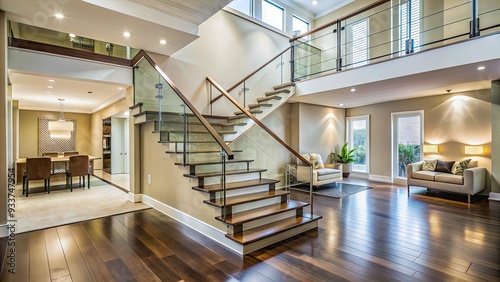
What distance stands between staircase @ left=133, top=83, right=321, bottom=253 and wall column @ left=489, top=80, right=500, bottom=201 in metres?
4.70

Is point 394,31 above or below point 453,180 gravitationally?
above

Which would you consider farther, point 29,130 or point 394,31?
point 29,130

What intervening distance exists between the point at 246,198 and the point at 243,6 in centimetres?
594

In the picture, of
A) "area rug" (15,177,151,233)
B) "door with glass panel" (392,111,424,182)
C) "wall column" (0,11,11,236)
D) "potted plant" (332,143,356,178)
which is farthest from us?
"potted plant" (332,143,356,178)

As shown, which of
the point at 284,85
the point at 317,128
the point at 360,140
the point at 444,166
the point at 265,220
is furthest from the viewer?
the point at 360,140

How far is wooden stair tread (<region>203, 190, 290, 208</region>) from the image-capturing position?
3236mm

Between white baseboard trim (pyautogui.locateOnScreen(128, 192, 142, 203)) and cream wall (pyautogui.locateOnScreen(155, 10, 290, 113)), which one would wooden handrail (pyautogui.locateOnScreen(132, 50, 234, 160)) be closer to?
cream wall (pyautogui.locateOnScreen(155, 10, 290, 113))

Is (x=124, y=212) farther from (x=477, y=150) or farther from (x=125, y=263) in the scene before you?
(x=477, y=150)

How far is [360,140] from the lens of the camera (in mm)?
8836

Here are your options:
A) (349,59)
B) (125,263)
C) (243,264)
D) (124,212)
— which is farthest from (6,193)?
(349,59)

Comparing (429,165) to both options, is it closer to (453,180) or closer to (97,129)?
(453,180)

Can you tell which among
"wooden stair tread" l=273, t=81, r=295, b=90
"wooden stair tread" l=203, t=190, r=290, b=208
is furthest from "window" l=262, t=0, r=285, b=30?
"wooden stair tread" l=203, t=190, r=290, b=208

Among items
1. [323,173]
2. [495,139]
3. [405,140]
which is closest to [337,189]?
[323,173]

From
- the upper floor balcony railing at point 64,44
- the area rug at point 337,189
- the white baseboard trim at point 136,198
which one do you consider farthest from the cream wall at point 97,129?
the area rug at point 337,189
